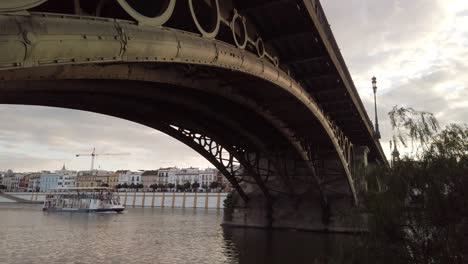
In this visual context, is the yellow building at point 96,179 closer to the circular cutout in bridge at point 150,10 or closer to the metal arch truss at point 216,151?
the metal arch truss at point 216,151

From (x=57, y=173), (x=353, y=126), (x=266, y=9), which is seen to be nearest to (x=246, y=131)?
(x=353, y=126)

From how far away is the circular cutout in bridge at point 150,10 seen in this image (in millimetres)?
7787

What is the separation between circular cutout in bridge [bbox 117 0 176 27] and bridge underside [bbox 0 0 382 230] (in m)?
0.03

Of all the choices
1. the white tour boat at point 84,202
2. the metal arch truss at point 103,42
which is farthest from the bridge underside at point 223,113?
the white tour boat at point 84,202

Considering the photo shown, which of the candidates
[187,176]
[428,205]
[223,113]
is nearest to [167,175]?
[187,176]

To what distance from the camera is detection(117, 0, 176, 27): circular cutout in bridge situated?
7787mm

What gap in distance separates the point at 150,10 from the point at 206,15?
102 inches

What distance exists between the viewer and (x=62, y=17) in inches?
238

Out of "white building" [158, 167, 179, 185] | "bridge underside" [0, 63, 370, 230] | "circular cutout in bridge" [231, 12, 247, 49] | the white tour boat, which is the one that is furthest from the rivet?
"white building" [158, 167, 179, 185]

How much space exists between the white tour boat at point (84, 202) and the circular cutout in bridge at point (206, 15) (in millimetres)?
70370

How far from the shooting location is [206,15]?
14.2m

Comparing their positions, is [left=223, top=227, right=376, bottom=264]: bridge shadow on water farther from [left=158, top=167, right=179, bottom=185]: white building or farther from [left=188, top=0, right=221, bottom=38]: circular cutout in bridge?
[left=158, top=167, right=179, bottom=185]: white building

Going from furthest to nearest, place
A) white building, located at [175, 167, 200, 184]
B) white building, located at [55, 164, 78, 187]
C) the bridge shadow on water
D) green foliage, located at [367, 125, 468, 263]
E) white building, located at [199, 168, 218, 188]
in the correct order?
white building, located at [55, 164, 78, 187], white building, located at [175, 167, 200, 184], white building, located at [199, 168, 218, 188], the bridge shadow on water, green foliage, located at [367, 125, 468, 263]

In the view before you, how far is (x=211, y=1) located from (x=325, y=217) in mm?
31366
